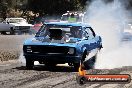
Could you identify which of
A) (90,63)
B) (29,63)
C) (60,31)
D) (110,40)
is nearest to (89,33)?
(90,63)

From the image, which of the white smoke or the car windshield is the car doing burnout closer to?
the car windshield

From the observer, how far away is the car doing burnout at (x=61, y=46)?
12531mm

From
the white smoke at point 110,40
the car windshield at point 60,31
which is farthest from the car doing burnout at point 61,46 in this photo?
the white smoke at point 110,40

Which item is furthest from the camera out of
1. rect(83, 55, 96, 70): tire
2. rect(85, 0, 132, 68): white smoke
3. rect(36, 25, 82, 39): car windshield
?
rect(85, 0, 132, 68): white smoke

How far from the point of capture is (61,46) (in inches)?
493

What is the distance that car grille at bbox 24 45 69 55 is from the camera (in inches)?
494

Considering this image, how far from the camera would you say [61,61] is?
12.6 meters

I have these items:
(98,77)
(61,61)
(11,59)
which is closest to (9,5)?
(11,59)

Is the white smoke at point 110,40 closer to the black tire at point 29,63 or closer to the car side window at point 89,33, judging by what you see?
the car side window at point 89,33

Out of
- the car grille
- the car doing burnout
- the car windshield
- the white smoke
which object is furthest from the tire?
the car grille

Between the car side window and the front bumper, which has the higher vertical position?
the car side window

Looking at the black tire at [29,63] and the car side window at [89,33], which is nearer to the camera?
the black tire at [29,63]

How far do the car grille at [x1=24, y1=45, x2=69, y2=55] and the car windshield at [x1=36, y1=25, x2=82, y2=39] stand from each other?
2.72 feet

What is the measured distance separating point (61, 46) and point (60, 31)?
1.04m
